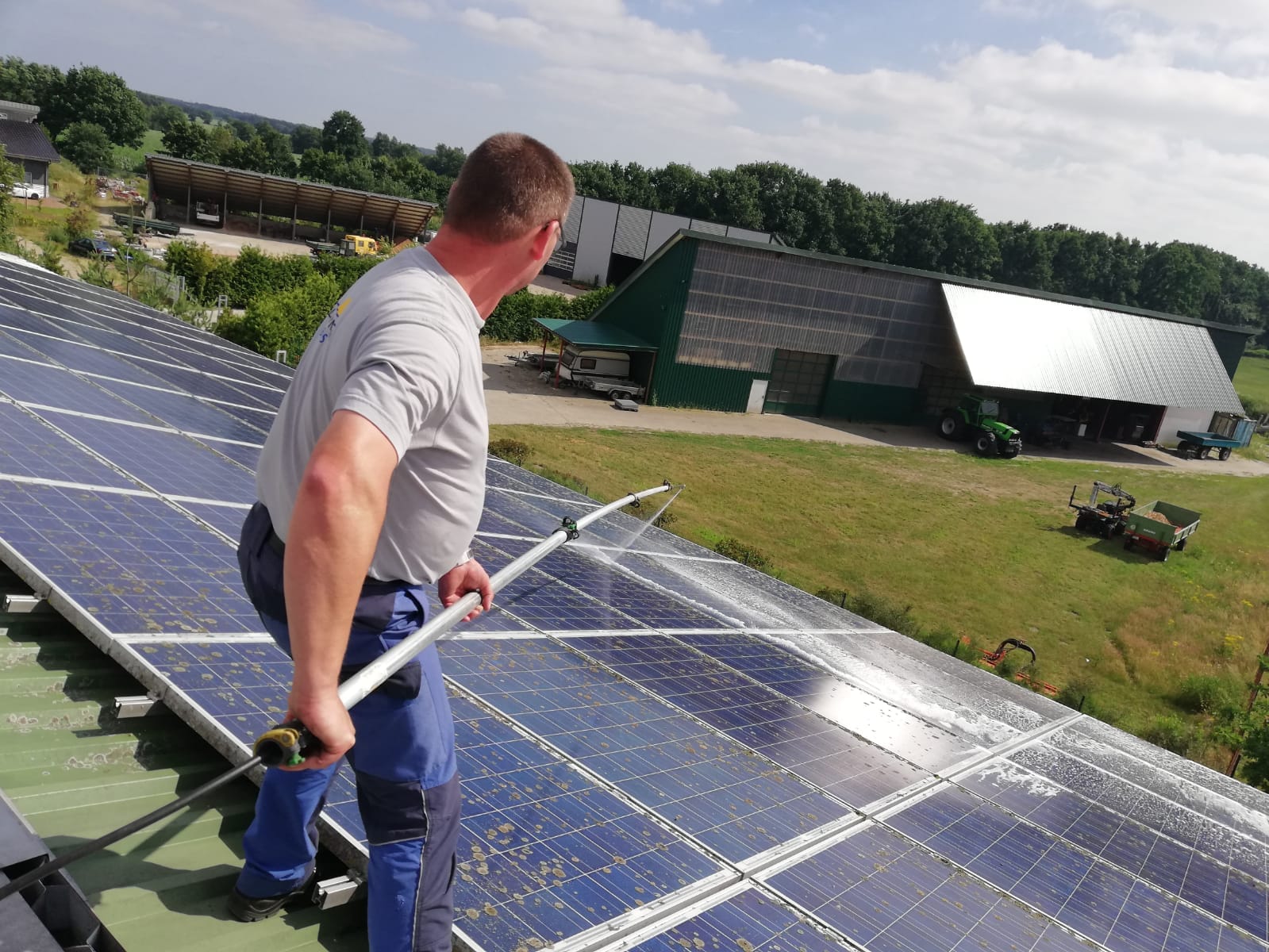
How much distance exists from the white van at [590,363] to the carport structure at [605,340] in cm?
27

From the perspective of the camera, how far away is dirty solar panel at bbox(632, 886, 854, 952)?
10.3 ft

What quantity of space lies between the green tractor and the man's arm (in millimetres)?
42546

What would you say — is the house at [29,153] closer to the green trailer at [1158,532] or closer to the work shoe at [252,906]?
the green trailer at [1158,532]

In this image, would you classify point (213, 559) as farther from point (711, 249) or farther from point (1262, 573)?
point (711, 249)

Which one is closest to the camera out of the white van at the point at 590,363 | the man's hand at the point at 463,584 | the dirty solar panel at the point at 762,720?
the man's hand at the point at 463,584

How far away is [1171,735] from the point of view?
14.9 meters

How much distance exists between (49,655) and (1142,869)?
6.07 m

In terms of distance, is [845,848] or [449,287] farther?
[845,848]

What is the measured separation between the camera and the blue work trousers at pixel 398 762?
2.57 meters

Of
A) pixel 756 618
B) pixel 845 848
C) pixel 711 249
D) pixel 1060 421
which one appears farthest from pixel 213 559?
pixel 1060 421

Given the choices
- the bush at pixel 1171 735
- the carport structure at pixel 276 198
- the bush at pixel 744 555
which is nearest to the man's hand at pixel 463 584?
the bush at pixel 1171 735

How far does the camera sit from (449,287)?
2.48m

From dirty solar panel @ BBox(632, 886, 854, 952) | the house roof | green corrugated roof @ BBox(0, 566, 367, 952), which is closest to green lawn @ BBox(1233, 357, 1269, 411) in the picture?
dirty solar panel @ BBox(632, 886, 854, 952)

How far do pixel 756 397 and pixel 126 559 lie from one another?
129 feet
